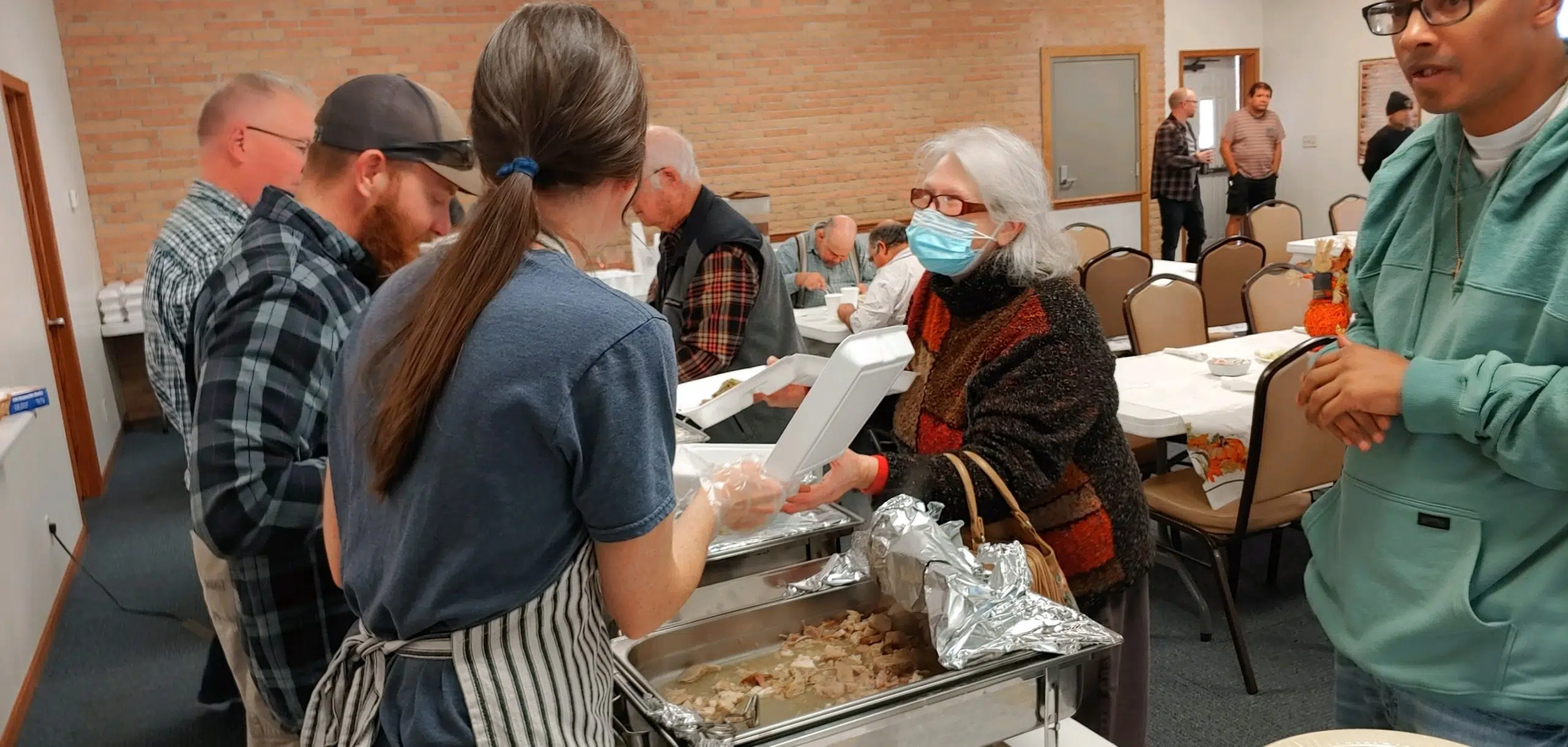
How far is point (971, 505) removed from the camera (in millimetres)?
1526

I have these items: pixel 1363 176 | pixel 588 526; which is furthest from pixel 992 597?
pixel 1363 176

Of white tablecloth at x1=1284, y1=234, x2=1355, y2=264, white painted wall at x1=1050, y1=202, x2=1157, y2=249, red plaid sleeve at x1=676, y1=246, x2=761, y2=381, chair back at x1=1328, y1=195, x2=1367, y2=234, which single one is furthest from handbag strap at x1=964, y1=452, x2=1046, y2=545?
white painted wall at x1=1050, y1=202, x2=1157, y2=249

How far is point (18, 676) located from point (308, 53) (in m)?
5.13

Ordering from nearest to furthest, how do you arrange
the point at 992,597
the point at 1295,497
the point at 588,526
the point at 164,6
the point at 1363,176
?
the point at 588,526 → the point at 992,597 → the point at 1295,497 → the point at 164,6 → the point at 1363,176

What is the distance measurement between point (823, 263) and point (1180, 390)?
3108 mm

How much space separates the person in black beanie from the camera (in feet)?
26.5

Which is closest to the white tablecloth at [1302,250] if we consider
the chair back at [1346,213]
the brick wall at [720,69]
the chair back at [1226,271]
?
the chair back at [1226,271]

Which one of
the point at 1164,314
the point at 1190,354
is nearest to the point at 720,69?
the point at 1164,314

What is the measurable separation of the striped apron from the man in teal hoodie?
0.88 m

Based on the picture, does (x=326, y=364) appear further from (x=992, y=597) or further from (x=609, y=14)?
(x=609, y=14)

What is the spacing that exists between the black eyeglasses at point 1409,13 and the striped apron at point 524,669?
1.04m

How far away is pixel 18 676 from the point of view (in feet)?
10.0

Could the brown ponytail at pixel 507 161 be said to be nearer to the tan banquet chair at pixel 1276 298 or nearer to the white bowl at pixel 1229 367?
the white bowl at pixel 1229 367

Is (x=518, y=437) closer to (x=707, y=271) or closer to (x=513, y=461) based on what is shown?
(x=513, y=461)
